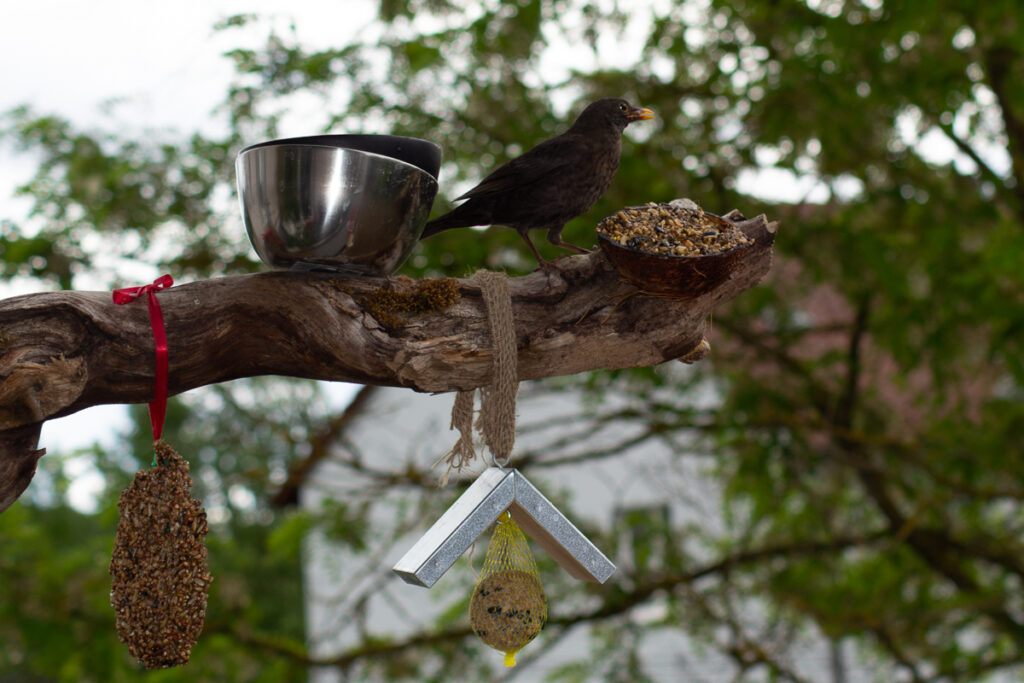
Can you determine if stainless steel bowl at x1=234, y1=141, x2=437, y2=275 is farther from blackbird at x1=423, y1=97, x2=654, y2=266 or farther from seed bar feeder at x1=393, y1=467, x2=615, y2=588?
seed bar feeder at x1=393, y1=467, x2=615, y2=588

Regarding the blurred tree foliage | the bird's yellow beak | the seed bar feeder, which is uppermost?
the bird's yellow beak

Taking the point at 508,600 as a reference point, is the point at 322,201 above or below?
above

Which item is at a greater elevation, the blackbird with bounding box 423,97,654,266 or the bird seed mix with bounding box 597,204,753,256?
the bird seed mix with bounding box 597,204,753,256

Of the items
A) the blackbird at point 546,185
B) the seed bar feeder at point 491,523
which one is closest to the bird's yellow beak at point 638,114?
the blackbird at point 546,185

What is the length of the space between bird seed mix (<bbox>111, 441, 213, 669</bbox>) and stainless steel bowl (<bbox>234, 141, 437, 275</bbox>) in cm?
51

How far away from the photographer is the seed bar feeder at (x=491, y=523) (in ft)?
6.14

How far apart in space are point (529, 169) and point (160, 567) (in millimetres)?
1216

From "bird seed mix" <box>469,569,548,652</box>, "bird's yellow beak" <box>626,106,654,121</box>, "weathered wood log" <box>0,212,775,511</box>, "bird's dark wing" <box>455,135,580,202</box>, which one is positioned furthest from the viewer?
"bird's yellow beak" <box>626,106,654,121</box>

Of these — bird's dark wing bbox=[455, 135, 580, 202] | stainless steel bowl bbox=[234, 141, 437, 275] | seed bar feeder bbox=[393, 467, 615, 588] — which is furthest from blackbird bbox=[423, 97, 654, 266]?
seed bar feeder bbox=[393, 467, 615, 588]

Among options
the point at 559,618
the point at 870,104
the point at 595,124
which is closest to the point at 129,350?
the point at 595,124

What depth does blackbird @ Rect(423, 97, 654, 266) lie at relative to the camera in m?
2.24

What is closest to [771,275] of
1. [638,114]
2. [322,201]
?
[638,114]

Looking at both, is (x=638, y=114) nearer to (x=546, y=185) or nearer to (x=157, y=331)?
(x=546, y=185)

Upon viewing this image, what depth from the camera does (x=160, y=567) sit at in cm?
189
